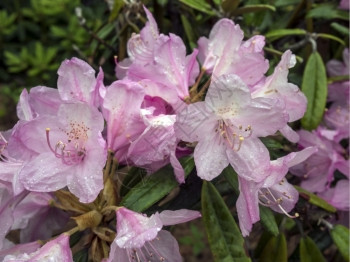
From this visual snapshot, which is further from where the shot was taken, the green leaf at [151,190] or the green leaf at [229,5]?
the green leaf at [229,5]

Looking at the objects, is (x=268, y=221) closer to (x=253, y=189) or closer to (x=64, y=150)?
(x=253, y=189)

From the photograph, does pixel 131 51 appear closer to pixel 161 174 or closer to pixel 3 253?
pixel 161 174

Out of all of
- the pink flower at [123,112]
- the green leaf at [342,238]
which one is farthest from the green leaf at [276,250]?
the pink flower at [123,112]

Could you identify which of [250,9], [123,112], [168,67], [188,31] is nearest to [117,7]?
[188,31]

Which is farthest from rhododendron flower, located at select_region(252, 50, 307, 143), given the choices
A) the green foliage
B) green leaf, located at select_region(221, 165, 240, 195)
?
the green foliage

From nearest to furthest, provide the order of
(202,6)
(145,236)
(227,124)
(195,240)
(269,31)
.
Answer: (145,236), (227,124), (202,6), (269,31), (195,240)

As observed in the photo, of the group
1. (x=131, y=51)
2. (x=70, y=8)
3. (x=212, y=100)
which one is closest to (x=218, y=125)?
(x=212, y=100)

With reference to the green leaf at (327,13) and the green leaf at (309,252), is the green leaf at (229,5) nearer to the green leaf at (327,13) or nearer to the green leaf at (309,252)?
the green leaf at (327,13)
